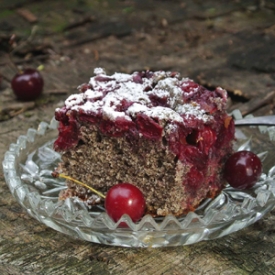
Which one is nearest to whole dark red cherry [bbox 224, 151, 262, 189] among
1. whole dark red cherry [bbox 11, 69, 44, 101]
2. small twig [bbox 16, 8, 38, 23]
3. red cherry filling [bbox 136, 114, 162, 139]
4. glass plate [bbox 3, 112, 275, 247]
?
glass plate [bbox 3, 112, 275, 247]

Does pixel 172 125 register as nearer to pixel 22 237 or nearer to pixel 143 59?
pixel 22 237

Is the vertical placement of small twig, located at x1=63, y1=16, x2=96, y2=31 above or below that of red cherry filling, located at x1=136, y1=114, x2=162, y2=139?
below

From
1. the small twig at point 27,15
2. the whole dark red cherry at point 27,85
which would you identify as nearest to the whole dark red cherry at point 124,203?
the whole dark red cherry at point 27,85

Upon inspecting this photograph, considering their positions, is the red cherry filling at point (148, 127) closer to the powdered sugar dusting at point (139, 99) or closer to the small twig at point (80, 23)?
the powdered sugar dusting at point (139, 99)

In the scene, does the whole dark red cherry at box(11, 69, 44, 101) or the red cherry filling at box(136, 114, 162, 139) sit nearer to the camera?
the red cherry filling at box(136, 114, 162, 139)

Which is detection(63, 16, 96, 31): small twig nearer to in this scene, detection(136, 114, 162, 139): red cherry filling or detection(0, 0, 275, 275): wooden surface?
detection(0, 0, 275, 275): wooden surface

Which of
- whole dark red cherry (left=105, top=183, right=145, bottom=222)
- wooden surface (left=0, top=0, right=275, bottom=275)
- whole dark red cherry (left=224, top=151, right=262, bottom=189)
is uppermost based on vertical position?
whole dark red cherry (left=105, top=183, right=145, bottom=222)

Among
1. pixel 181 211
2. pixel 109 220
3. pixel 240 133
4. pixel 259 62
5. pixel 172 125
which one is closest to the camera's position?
pixel 109 220

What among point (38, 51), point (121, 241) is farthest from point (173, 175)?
point (38, 51)
